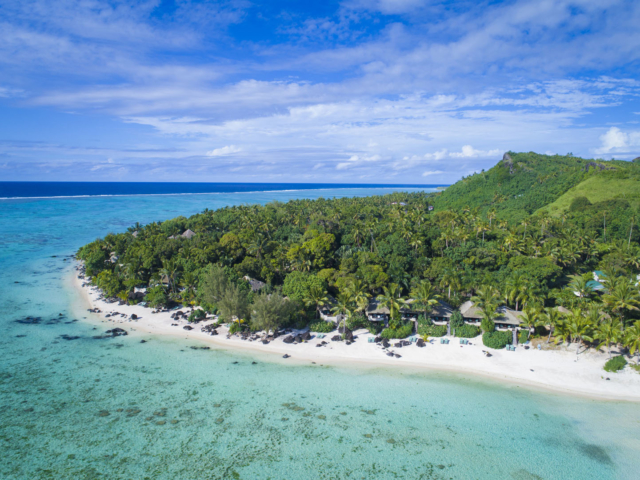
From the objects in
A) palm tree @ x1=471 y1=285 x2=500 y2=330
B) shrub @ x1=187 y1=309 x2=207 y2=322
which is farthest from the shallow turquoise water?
palm tree @ x1=471 y1=285 x2=500 y2=330

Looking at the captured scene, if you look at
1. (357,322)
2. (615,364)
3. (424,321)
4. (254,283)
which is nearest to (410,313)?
(424,321)

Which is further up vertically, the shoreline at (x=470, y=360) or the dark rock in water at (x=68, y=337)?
the dark rock in water at (x=68, y=337)

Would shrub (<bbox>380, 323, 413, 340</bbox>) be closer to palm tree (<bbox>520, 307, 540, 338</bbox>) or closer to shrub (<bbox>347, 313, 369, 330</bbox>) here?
shrub (<bbox>347, 313, 369, 330</bbox>)

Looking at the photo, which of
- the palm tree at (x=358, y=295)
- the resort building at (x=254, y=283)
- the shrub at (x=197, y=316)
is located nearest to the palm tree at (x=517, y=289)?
the palm tree at (x=358, y=295)

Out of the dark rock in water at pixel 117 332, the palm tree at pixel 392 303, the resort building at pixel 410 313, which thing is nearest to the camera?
the palm tree at pixel 392 303

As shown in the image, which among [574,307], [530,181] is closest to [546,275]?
[574,307]

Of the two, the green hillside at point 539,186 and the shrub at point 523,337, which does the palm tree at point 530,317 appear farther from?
the green hillside at point 539,186
